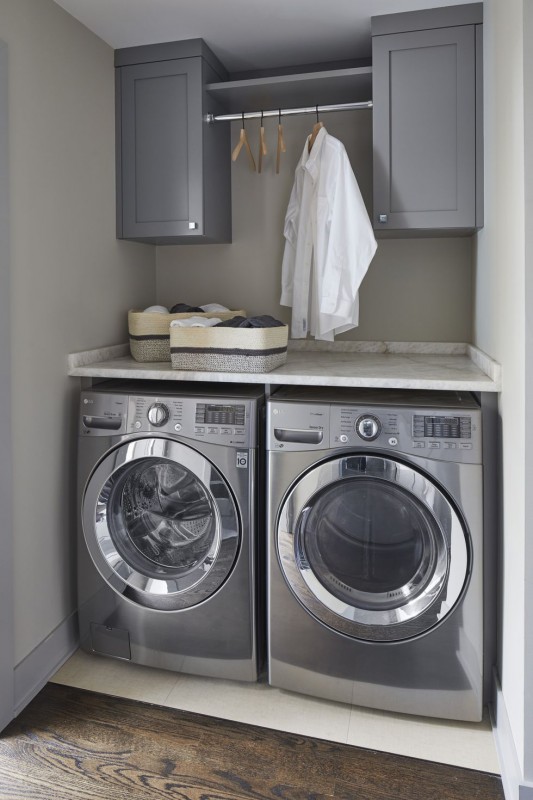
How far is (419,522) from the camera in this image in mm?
1870

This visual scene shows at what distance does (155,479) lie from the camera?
2.12 metres

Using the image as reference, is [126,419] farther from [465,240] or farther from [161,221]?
[465,240]

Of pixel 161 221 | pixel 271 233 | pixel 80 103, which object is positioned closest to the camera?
pixel 80 103

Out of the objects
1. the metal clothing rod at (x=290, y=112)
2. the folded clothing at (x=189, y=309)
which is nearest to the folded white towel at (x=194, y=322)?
the folded clothing at (x=189, y=309)

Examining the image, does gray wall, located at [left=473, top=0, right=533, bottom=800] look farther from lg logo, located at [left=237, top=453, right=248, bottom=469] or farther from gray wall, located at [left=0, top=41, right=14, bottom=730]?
gray wall, located at [left=0, top=41, right=14, bottom=730]

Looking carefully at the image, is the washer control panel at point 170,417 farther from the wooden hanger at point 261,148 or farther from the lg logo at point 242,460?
the wooden hanger at point 261,148

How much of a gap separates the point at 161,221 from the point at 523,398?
161cm

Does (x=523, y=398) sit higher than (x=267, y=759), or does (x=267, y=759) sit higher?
(x=523, y=398)

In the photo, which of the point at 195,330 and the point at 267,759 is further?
the point at 195,330

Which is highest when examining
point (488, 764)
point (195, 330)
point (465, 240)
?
point (465, 240)

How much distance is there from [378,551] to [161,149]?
1.76m

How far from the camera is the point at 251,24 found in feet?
7.38

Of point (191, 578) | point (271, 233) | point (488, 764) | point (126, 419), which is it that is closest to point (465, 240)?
point (271, 233)

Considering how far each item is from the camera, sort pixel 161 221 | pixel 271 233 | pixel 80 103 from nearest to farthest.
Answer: pixel 80 103 < pixel 161 221 < pixel 271 233
